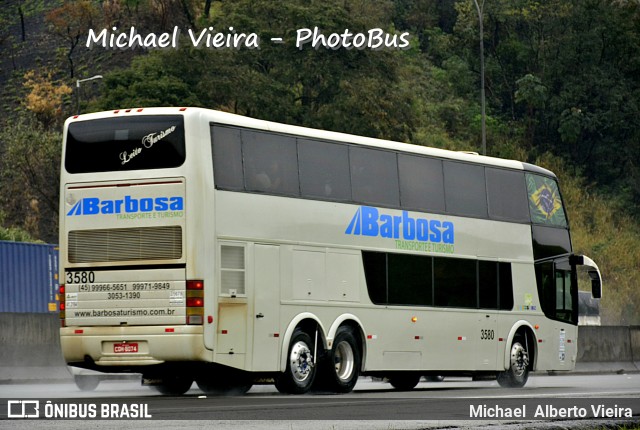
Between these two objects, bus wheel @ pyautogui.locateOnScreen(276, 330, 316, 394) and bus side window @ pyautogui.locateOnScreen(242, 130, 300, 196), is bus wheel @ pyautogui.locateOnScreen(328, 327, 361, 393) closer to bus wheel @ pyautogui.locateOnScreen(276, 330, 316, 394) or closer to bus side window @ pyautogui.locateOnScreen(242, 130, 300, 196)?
bus wheel @ pyautogui.locateOnScreen(276, 330, 316, 394)

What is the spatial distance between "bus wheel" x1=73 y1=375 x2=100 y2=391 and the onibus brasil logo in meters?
5.47

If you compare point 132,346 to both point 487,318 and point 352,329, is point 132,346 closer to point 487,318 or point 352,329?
point 352,329

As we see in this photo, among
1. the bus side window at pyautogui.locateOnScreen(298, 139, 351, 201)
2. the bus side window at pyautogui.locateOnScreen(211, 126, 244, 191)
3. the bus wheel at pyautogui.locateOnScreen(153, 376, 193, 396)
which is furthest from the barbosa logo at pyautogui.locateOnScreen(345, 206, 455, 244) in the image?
the bus wheel at pyautogui.locateOnScreen(153, 376, 193, 396)

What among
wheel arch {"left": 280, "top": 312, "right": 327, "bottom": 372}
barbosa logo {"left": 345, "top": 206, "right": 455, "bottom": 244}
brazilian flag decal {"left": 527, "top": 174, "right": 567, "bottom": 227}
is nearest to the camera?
wheel arch {"left": 280, "top": 312, "right": 327, "bottom": 372}

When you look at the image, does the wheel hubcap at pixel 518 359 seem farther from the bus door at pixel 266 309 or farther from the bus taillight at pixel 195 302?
the bus taillight at pixel 195 302

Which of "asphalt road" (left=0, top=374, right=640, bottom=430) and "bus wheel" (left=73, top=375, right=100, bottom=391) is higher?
"bus wheel" (left=73, top=375, right=100, bottom=391)

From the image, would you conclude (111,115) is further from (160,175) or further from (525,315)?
(525,315)

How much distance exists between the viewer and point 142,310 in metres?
20.7

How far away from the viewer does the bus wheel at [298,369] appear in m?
21.8

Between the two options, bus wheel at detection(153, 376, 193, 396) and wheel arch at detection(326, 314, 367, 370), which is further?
wheel arch at detection(326, 314, 367, 370)

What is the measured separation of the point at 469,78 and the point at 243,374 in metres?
58.7

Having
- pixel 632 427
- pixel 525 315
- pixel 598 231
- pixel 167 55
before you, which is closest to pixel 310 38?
pixel 167 55

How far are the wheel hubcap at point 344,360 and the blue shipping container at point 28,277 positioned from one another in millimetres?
→ 12610

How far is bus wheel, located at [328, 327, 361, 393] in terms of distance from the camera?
891 inches
